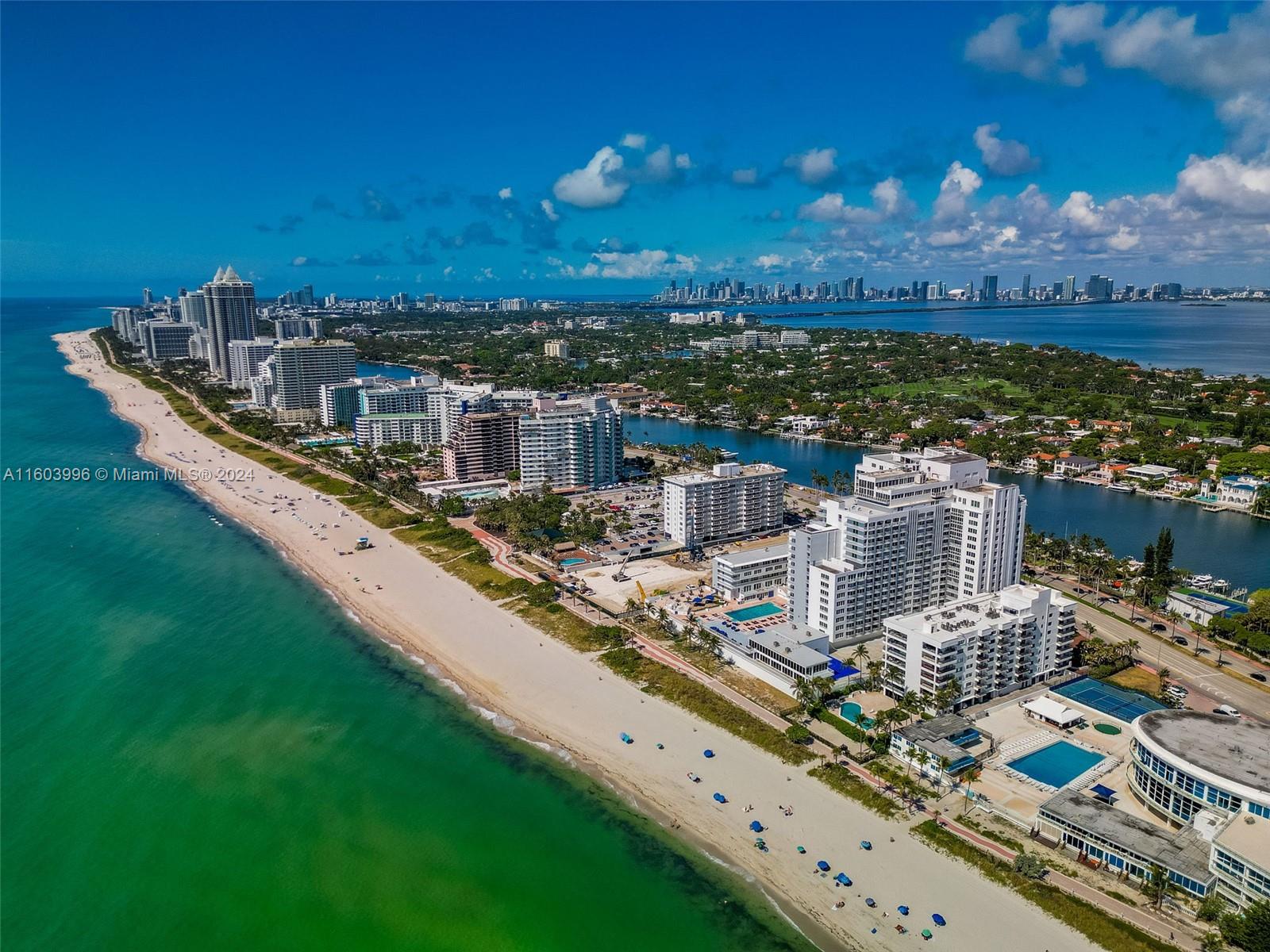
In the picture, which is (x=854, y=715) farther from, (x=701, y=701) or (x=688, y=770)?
(x=688, y=770)

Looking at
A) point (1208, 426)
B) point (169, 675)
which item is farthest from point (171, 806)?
point (1208, 426)

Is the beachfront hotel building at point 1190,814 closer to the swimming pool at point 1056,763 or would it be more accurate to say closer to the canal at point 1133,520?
the swimming pool at point 1056,763

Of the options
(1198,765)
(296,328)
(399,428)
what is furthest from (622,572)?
(296,328)

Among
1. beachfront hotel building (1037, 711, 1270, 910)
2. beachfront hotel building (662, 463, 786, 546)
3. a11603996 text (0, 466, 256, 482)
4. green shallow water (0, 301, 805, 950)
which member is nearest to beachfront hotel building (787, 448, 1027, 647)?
beachfront hotel building (1037, 711, 1270, 910)

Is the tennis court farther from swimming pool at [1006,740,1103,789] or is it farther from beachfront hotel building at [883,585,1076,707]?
swimming pool at [1006,740,1103,789]

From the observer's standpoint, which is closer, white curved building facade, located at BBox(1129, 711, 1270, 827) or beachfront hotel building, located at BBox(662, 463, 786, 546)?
white curved building facade, located at BBox(1129, 711, 1270, 827)
